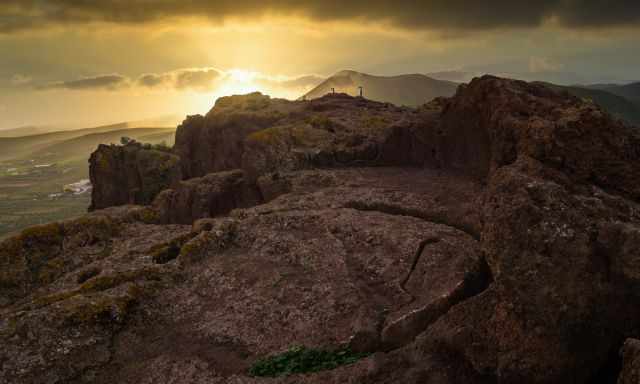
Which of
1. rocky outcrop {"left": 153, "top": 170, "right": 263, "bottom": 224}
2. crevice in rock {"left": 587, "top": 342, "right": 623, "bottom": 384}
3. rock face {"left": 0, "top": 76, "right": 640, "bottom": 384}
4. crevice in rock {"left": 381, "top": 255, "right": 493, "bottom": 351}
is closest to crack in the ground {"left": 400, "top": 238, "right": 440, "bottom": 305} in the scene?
rock face {"left": 0, "top": 76, "right": 640, "bottom": 384}

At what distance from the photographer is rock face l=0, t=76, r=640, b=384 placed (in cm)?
1181

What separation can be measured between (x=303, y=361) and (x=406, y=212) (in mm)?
12015

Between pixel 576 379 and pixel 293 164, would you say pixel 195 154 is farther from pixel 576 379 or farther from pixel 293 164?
pixel 576 379

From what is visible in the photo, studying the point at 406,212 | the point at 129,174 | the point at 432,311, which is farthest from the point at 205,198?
the point at 129,174

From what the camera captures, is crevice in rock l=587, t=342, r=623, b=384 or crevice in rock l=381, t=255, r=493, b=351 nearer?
crevice in rock l=587, t=342, r=623, b=384

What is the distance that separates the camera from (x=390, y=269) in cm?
1984

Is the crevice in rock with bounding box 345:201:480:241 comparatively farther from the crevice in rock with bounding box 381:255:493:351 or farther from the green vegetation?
the green vegetation

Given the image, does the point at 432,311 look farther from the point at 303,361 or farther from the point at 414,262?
the point at 303,361

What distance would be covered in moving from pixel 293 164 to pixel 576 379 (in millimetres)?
28636

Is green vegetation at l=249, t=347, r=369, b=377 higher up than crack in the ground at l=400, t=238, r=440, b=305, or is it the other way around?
crack in the ground at l=400, t=238, r=440, b=305

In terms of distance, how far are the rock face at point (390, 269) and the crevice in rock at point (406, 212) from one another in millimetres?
120

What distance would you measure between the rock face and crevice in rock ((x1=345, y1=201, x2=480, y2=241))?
4.7 inches

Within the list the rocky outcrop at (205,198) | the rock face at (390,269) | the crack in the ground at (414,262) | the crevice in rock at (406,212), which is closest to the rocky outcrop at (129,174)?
the rocky outcrop at (205,198)

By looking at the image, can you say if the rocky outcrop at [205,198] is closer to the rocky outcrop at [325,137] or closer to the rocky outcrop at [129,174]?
the rocky outcrop at [325,137]
